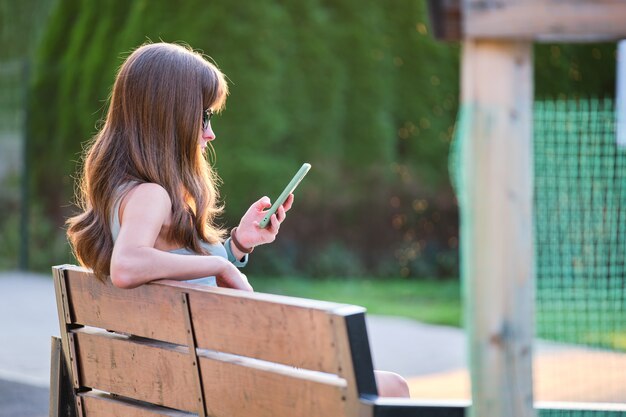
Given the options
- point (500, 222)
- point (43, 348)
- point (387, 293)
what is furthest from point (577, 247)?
point (500, 222)

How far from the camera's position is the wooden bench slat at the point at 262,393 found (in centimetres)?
240

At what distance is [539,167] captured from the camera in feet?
25.3

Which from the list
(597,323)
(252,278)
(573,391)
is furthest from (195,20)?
(573,391)

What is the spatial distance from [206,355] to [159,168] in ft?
1.93

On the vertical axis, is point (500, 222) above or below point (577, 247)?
above

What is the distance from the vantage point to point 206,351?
2691 mm

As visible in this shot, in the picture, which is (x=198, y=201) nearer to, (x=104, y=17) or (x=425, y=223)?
(x=425, y=223)

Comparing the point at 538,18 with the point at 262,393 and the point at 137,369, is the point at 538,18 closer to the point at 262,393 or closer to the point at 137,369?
the point at 262,393

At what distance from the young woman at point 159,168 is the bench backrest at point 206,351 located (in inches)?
5.0

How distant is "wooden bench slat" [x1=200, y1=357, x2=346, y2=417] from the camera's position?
2.40m

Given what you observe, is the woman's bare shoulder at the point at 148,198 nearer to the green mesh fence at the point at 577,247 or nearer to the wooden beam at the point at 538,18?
the wooden beam at the point at 538,18

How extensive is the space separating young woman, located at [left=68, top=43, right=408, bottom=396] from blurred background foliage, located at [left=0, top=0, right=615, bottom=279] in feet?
23.4

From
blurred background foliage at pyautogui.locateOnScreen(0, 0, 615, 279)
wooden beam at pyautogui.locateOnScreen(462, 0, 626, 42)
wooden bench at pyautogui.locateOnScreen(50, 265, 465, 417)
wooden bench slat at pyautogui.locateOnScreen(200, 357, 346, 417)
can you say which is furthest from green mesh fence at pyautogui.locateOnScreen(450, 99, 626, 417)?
wooden beam at pyautogui.locateOnScreen(462, 0, 626, 42)

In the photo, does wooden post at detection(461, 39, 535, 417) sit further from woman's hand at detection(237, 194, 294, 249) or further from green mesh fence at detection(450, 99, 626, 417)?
green mesh fence at detection(450, 99, 626, 417)
